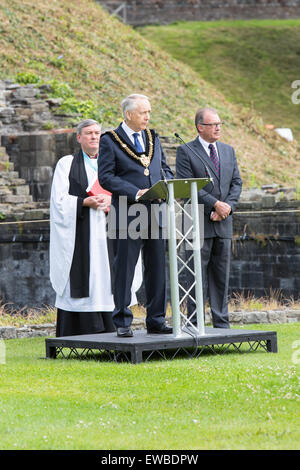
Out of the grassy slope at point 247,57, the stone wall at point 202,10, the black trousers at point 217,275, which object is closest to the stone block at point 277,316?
the black trousers at point 217,275

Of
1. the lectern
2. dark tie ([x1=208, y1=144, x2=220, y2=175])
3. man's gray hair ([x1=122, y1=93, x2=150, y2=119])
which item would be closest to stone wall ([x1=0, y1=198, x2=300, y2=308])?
dark tie ([x1=208, y1=144, x2=220, y2=175])

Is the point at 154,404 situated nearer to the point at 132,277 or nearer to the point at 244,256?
the point at 132,277

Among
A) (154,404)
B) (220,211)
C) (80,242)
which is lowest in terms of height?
(154,404)

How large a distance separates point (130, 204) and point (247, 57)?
1399 inches

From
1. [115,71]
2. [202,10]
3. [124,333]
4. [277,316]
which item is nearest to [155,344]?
[124,333]

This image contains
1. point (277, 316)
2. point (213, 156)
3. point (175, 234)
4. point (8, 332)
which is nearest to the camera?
point (175, 234)

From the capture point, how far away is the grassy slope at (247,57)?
38750 millimetres

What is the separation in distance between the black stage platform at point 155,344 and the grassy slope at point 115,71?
16167 mm

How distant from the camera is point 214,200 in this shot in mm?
9750

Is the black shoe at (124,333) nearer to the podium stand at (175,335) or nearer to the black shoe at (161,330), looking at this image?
the podium stand at (175,335)

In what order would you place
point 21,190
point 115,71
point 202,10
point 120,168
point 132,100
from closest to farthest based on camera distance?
point 132,100 < point 120,168 < point 21,190 < point 115,71 < point 202,10

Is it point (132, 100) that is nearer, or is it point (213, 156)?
point (132, 100)
